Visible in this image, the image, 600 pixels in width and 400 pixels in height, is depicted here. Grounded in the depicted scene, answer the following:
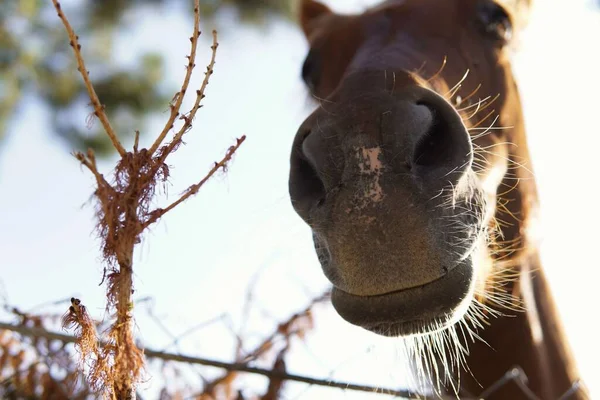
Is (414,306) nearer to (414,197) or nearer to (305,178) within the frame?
(414,197)

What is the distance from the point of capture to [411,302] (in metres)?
1.60

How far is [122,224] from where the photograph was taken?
98 centimetres

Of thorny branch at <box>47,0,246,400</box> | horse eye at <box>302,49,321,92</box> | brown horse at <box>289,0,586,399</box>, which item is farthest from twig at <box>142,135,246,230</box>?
horse eye at <box>302,49,321,92</box>

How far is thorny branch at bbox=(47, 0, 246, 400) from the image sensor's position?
0.93 m

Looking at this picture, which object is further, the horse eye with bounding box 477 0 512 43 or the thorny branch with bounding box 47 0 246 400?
the horse eye with bounding box 477 0 512 43

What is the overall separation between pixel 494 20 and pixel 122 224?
84.1 inches

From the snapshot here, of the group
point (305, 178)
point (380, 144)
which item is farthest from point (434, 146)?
point (305, 178)

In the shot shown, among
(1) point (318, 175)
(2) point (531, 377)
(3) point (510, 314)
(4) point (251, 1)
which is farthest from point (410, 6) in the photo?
(4) point (251, 1)

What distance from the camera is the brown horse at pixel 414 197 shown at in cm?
156

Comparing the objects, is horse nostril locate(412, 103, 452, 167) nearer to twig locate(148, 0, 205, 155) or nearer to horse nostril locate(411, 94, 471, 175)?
horse nostril locate(411, 94, 471, 175)

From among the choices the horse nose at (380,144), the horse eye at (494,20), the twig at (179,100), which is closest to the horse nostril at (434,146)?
the horse nose at (380,144)

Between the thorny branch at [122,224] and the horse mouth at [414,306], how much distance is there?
29.6 inches

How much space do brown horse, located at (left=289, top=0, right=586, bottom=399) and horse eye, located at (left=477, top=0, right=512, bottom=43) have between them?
151mm

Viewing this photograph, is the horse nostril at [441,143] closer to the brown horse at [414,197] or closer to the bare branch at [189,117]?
the brown horse at [414,197]
